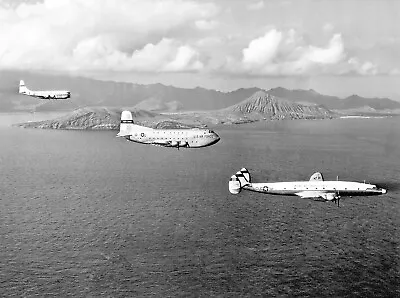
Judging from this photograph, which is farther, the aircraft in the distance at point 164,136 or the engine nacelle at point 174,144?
the engine nacelle at point 174,144

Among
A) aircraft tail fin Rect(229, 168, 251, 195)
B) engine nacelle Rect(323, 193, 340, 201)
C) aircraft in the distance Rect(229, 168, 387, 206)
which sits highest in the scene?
aircraft tail fin Rect(229, 168, 251, 195)

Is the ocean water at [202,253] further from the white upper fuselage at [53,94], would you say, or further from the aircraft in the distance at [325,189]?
the white upper fuselage at [53,94]

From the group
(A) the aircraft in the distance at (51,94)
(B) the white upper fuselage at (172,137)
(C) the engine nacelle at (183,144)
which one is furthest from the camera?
(A) the aircraft in the distance at (51,94)

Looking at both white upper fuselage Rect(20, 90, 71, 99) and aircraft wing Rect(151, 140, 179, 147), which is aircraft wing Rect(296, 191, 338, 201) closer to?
aircraft wing Rect(151, 140, 179, 147)

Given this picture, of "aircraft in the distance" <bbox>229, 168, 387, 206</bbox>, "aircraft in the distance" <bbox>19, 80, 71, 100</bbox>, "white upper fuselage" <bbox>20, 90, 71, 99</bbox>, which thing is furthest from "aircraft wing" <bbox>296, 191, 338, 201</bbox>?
"white upper fuselage" <bbox>20, 90, 71, 99</bbox>

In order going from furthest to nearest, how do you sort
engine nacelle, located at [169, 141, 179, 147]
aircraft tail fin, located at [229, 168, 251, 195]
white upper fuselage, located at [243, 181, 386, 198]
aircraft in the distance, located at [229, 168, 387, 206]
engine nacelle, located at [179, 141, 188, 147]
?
white upper fuselage, located at [243, 181, 386, 198] → aircraft in the distance, located at [229, 168, 387, 206] → aircraft tail fin, located at [229, 168, 251, 195] → engine nacelle, located at [179, 141, 188, 147] → engine nacelle, located at [169, 141, 179, 147]

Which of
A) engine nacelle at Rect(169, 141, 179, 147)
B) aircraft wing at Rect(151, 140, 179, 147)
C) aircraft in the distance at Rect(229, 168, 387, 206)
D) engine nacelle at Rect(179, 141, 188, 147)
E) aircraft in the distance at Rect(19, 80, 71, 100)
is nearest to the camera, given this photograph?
aircraft wing at Rect(151, 140, 179, 147)

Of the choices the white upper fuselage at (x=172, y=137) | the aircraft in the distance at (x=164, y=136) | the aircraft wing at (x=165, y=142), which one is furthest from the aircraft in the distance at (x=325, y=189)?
the aircraft wing at (x=165, y=142)

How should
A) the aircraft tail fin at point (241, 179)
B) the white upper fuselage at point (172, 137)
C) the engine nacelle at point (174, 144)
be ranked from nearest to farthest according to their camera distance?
the white upper fuselage at point (172, 137)
the engine nacelle at point (174, 144)
the aircraft tail fin at point (241, 179)

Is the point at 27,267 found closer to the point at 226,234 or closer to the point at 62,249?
the point at 62,249
